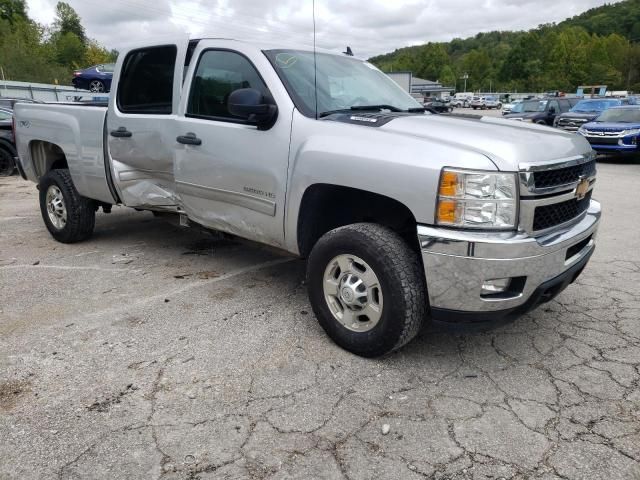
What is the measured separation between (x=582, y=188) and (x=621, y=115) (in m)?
13.9

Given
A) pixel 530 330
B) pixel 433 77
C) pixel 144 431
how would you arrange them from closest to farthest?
pixel 144 431
pixel 530 330
pixel 433 77

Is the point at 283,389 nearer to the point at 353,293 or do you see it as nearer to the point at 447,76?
the point at 353,293

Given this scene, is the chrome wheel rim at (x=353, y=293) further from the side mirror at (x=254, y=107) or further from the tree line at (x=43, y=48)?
the tree line at (x=43, y=48)

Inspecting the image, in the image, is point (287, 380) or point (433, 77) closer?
point (287, 380)

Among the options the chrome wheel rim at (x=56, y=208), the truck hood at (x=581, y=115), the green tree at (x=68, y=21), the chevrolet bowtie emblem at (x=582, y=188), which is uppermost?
the green tree at (x=68, y=21)

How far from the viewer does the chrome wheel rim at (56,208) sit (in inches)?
225

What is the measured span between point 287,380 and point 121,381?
94 centimetres

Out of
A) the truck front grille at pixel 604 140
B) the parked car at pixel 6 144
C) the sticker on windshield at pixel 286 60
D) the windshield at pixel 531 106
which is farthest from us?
the windshield at pixel 531 106

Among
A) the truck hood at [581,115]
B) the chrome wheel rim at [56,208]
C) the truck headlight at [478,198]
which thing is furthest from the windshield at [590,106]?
the truck headlight at [478,198]

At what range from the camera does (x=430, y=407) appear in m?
2.76

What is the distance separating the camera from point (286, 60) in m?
3.79

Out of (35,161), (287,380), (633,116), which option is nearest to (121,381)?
(287,380)

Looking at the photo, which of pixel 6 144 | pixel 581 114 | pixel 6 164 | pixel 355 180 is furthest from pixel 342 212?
pixel 581 114

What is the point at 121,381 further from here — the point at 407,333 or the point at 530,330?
the point at 530,330
